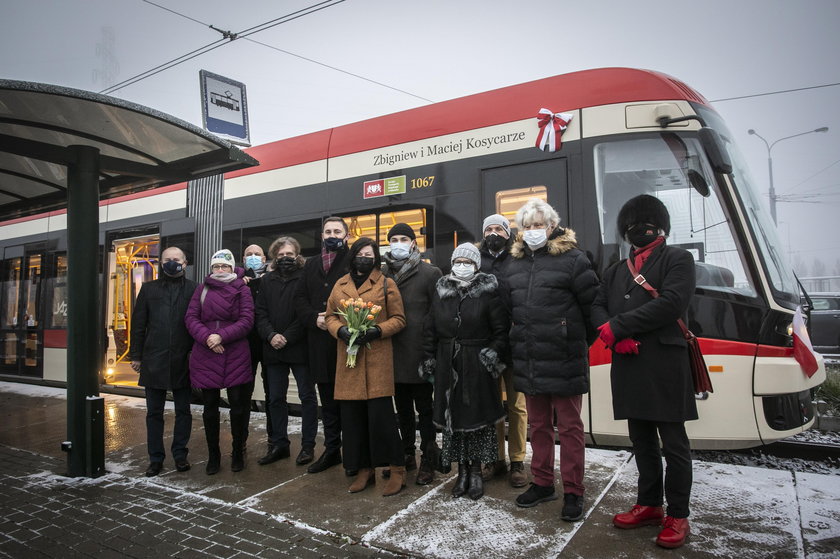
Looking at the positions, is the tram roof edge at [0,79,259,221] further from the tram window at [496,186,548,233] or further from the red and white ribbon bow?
the red and white ribbon bow

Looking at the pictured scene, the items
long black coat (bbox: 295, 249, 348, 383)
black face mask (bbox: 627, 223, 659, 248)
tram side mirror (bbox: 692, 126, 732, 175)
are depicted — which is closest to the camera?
black face mask (bbox: 627, 223, 659, 248)

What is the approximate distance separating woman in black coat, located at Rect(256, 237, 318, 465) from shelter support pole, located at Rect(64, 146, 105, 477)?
1378mm

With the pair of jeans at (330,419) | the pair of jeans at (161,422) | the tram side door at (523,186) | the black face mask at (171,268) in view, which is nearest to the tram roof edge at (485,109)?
the tram side door at (523,186)

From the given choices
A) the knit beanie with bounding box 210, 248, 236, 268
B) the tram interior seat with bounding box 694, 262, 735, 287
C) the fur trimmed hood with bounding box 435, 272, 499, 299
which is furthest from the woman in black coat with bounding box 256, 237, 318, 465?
the tram interior seat with bounding box 694, 262, 735, 287

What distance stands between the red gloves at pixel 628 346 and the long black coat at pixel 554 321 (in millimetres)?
368

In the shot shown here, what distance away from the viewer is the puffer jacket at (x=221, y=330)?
14.6 ft

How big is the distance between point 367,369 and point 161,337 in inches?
77.7

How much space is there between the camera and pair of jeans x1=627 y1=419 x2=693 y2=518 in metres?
2.99

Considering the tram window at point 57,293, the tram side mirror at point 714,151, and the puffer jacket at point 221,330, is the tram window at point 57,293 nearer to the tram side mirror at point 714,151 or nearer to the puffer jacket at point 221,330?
the puffer jacket at point 221,330

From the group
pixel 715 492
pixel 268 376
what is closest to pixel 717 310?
pixel 715 492

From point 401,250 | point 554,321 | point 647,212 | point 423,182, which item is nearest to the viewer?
point 647,212

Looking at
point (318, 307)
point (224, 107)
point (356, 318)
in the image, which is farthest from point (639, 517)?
point (224, 107)

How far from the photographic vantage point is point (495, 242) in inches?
161

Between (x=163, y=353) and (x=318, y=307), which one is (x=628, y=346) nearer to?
(x=318, y=307)
